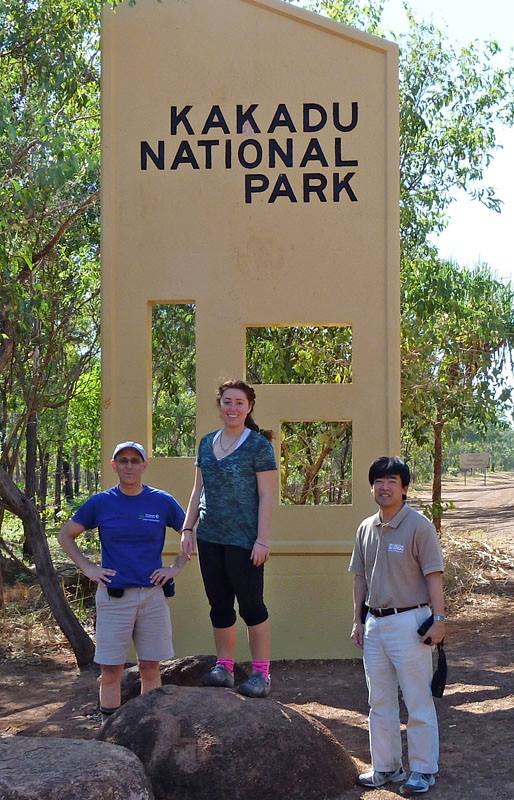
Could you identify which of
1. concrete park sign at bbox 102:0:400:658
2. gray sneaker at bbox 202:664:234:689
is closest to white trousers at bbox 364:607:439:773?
gray sneaker at bbox 202:664:234:689

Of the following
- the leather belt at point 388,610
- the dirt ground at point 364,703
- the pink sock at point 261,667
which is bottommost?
the dirt ground at point 364,703

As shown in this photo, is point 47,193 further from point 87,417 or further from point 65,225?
point 87,417

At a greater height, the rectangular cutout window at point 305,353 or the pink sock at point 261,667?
the rectangular cutout window at point 305,353

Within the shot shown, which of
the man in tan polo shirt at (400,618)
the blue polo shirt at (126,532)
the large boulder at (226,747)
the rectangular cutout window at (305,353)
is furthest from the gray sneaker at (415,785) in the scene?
the rectangular cutout window at (305,353)

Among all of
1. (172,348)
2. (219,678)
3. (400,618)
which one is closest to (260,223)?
(219,678)

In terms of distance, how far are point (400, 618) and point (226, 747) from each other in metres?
1.01

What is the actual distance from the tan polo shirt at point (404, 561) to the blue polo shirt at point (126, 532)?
1.21m

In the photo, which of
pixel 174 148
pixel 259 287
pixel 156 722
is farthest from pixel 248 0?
pixel 156 722

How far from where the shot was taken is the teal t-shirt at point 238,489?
5.58 meters

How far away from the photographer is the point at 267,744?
478cm

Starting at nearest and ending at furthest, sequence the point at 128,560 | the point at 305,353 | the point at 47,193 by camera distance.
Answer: the point at 128,560 < the point at 47,193 < the point at 305,353

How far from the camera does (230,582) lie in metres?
5.73

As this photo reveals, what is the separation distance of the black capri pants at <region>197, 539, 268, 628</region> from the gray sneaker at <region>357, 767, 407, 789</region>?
3.52 ft

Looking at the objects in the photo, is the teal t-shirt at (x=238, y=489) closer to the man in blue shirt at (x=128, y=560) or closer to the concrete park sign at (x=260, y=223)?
the man in blue shirt at (x=128, y=560)
